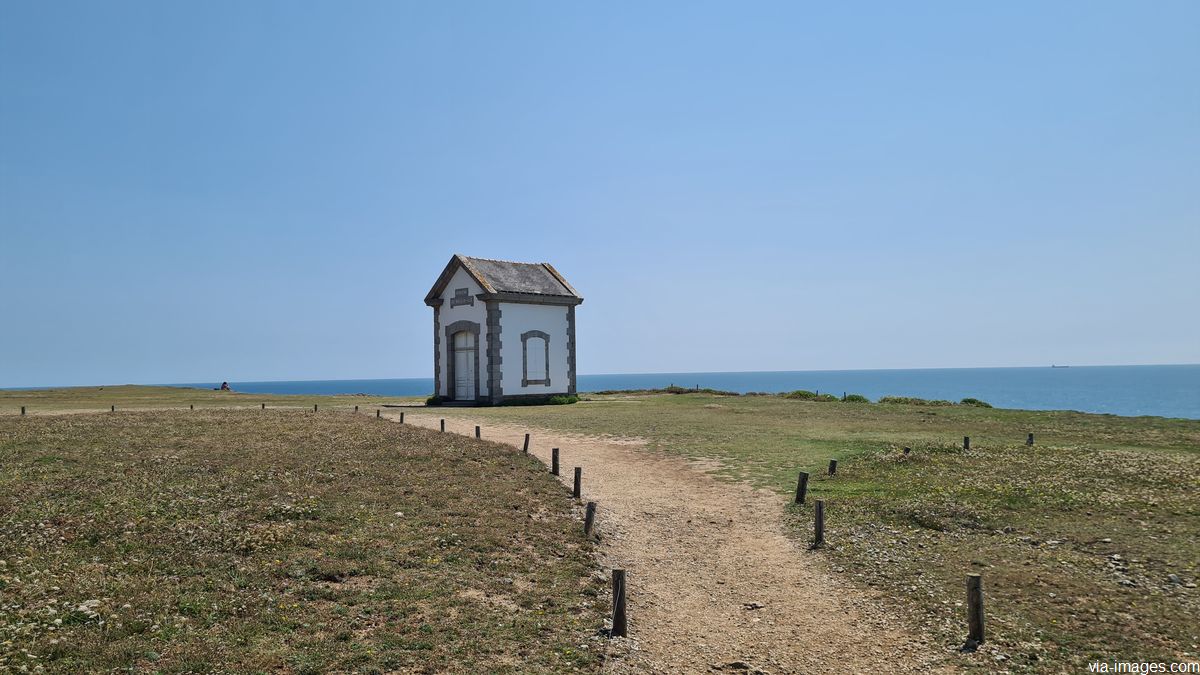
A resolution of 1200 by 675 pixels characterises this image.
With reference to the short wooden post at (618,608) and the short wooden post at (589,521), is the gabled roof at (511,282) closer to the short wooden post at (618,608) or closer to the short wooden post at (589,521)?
the short wooden post at (589,521)

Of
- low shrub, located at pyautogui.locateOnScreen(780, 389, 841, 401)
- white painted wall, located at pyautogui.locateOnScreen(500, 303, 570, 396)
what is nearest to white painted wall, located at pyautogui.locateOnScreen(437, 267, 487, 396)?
white painted wall, located at pyautogui.locateOnScreen(500, 303, 570, 396)

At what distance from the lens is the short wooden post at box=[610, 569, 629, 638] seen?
1025cm

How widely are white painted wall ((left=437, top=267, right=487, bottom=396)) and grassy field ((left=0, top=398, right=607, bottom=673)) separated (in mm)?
25164

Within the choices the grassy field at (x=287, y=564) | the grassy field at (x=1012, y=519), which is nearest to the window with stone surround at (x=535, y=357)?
the grassy field at (x=1012, y=519)

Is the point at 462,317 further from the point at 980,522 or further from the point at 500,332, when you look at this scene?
the point at 980,522

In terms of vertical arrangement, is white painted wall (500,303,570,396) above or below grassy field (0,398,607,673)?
above

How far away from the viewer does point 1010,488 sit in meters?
18.8

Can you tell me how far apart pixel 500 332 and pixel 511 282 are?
4183 millimetres

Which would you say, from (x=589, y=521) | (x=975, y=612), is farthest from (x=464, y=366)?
(x=975, y=612)

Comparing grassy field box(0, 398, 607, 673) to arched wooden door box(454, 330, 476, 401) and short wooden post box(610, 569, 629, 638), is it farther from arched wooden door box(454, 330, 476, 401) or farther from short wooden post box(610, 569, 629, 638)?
arched wooden door box(454, 330, 476, 401)

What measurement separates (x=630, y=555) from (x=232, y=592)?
6.98m

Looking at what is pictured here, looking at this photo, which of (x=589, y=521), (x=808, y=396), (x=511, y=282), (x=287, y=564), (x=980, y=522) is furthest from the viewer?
(x=808, y=396)

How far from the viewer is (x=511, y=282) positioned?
157 ft

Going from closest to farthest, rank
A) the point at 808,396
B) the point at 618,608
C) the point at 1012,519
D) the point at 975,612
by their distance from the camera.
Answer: the point at 975,612 < the point at 618,608 < the point at 1012,519 < the point at 808,396
